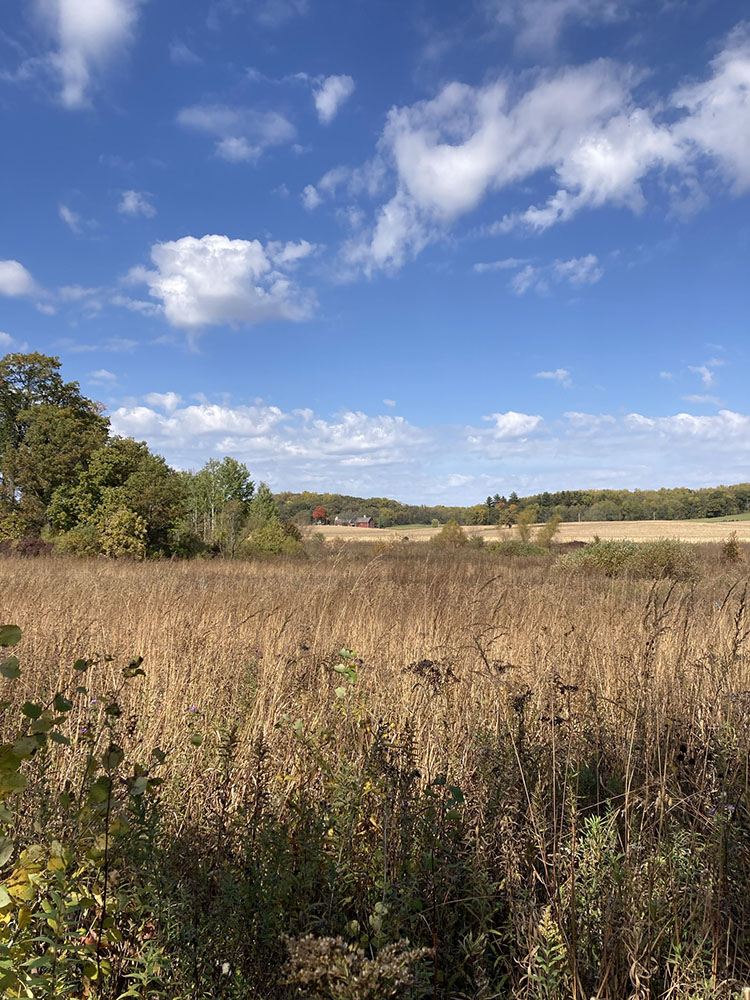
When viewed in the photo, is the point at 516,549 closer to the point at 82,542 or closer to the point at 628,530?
the point at 82,542

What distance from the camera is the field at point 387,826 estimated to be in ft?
5.43

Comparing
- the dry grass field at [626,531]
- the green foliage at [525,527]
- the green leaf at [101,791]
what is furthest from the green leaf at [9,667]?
the dry grass field at [626,531]

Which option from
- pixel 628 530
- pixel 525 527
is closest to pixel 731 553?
pixel 525 527

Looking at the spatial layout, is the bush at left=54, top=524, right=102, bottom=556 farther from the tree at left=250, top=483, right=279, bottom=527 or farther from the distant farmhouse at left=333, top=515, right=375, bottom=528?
the distant farmhouse at left=333, top=515, right=375, bottom=528

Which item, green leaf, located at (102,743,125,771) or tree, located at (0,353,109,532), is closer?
green leaf, located at (102,743,125,771)

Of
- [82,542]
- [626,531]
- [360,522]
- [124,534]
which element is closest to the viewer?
[82,542]

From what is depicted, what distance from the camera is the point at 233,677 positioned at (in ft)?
13.2

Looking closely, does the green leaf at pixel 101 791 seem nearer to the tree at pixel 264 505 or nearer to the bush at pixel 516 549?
the bush at pixel 516 549

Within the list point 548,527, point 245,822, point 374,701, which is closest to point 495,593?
point 374,701

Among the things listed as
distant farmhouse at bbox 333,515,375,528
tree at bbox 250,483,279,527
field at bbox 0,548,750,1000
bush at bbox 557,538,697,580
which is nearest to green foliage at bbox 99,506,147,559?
bush at bbox 557,538,697,580

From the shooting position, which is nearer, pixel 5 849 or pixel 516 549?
pixel 5 849

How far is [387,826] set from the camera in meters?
2.07

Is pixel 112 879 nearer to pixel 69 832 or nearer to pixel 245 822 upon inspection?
pixel 245 822

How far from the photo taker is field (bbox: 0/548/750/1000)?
1.66 m
